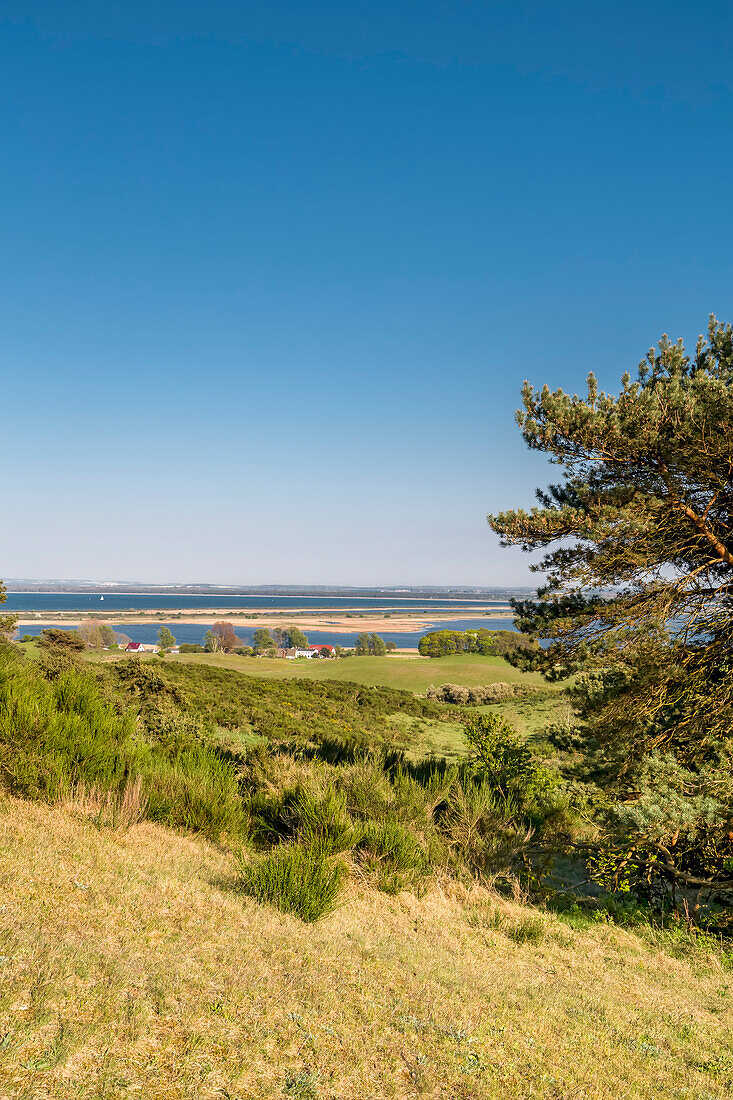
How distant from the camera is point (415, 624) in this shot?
186 m

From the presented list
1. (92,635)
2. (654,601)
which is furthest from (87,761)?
(92,635)

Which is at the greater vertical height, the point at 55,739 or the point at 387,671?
the point at 55,739

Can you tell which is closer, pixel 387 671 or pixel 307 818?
pixel 307 818

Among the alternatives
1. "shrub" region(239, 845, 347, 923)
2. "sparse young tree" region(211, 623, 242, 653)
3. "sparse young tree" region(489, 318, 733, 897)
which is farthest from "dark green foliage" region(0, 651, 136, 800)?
"sparse young tree" region(211, 623, 242, 653)

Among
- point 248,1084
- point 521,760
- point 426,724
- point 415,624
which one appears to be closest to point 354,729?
point 426,724

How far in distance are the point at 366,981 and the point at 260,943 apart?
0.90 metres

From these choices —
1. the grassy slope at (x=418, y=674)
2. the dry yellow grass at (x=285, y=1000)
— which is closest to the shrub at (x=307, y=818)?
the dry yellow grass at (x=285, y=1000)

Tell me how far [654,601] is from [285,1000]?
709 cm

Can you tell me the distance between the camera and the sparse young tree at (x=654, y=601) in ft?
24.6

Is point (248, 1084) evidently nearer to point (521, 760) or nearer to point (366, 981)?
point (366, 981)

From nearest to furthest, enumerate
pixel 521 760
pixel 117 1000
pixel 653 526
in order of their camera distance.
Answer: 1. pixel 117 1000
2. pixel 653 526
3. pixel 521 760

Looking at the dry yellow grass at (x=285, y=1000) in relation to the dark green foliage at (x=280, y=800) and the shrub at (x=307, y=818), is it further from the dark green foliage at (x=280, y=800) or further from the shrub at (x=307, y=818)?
the shrub at (x=307, y=818)

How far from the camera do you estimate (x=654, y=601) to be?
816cm

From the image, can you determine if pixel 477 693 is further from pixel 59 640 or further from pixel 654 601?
pixel 654 601
